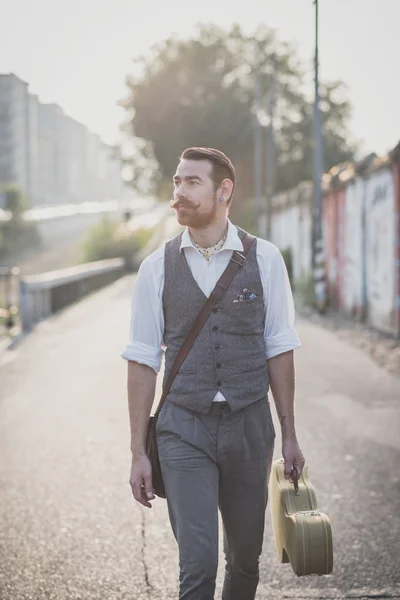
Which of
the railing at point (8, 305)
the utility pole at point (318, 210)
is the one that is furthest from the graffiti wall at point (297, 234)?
the railing at point (8, 305)

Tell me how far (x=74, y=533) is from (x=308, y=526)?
7.46ft

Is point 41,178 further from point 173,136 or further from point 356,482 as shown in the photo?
point 356,482

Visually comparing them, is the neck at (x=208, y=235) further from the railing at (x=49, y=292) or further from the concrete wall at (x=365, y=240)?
the railing at (x=49, y=292)

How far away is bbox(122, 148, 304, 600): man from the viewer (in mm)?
2984

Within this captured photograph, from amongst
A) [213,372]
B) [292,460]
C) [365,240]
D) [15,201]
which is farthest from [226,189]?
[15,201]

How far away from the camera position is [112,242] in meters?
51.7

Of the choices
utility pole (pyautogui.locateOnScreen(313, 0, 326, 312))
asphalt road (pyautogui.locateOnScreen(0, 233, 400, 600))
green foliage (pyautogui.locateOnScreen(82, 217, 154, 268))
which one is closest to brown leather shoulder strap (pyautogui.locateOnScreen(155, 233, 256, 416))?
asphalt road (pyautogui.locateOnScreen(0, 233, 400, 600))

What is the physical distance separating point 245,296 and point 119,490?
9.84 ft

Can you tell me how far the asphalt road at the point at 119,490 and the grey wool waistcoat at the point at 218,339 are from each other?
1411mm

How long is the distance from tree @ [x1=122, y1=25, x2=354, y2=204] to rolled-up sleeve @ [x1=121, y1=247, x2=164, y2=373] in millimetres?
47874

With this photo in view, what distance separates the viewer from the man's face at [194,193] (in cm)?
305

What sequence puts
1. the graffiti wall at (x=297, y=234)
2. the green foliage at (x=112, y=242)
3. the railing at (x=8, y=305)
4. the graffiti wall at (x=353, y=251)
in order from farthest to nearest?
the green foliage at (x=112, y=242) → the graffiti wall at (x=297, y=234) → the graffiti wall at (x=353, y=251) → the railing at (x=8, y=305)

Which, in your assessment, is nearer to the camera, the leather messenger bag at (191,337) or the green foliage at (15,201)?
the leather messenger bag at (191,337)

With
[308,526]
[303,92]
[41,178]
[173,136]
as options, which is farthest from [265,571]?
[41,178]
